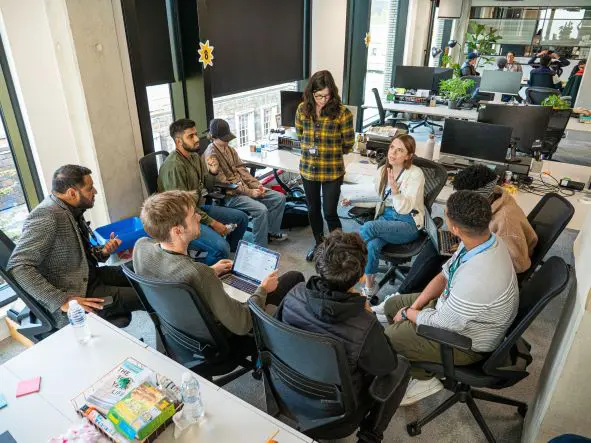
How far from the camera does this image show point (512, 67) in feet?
23.1

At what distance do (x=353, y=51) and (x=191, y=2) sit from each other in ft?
10.7

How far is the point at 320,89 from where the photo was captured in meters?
2.93

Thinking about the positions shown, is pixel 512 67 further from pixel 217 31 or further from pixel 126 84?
pixel 126 84

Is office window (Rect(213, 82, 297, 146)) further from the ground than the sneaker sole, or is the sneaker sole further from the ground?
office window (Rect(213, 82, 297, 146))

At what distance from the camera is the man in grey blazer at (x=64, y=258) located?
189cm

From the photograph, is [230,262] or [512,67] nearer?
[230,262]

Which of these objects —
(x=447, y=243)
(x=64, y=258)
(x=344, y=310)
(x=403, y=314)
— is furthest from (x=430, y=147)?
(x=64, y=258)

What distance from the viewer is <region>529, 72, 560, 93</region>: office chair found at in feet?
22.3

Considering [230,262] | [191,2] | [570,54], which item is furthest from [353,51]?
[570,54]

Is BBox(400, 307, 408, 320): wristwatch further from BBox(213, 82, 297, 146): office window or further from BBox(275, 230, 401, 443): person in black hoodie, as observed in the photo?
BBox(213, 82, 297, 146): office window

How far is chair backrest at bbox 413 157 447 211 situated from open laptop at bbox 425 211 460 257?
0.14 m

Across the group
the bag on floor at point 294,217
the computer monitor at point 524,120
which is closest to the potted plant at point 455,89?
the computer monitor at point 524,120

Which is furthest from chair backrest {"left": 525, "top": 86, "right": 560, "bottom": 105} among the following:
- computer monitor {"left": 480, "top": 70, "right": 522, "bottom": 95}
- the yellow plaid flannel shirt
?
the yellow plaid flannel shirt

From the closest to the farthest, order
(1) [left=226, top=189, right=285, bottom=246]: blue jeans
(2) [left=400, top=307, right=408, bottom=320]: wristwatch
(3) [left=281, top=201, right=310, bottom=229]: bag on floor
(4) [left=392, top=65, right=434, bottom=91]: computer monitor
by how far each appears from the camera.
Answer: (2) [left=400, top=307, right=408, bottom=320]: wristwatch → (1) [left=226, top=189, right=285, bottom=246]: blue jeans → (3) [left=281, top=201, right=310, bottom=229]: bag on floor → (4) [left=392, top=65, right=434, bottom=91]: computer monitor
